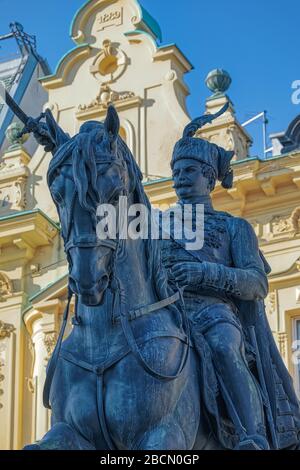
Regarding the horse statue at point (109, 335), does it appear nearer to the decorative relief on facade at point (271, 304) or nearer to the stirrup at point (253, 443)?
the stirrup at point (253, 443)

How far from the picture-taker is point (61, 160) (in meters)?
5.49

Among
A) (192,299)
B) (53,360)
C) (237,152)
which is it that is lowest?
(53,360)

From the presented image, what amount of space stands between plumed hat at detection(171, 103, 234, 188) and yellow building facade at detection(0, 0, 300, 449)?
11031 mm

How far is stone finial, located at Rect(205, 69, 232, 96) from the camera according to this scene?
20.0m

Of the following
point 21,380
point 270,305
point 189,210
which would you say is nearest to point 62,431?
point 189,210

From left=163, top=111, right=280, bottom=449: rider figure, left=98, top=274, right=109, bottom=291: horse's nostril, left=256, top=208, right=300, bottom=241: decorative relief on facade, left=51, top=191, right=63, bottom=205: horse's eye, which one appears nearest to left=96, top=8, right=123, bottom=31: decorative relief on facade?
left=256, top=208, right=300, bottom=241: decorative relief on facade

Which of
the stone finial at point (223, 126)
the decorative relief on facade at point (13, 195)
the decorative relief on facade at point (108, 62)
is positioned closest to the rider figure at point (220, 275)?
the stone finial at point (223, 126)

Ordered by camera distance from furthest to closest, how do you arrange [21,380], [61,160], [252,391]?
[21,380] → [252,391] → [61,160]

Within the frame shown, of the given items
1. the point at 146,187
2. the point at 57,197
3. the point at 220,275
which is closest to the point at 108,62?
the point at 146,187

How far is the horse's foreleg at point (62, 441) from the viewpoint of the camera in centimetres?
552

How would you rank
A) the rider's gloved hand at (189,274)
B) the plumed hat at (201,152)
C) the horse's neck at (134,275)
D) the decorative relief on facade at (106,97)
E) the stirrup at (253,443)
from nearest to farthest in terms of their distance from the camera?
the horse's neck at (134,275) < the stirrup at (253,443) < the rider's gloved hand at (189,274) < the plumed hat at (201,152) < the decorative relief on facade at (106,97)

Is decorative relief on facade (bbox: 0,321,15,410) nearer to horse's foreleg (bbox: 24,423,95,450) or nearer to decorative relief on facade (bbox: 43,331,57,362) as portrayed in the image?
decorative relief on facade (bbox: 43,331,57,362)

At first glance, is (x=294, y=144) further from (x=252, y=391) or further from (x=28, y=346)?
(x=252, y=391)
